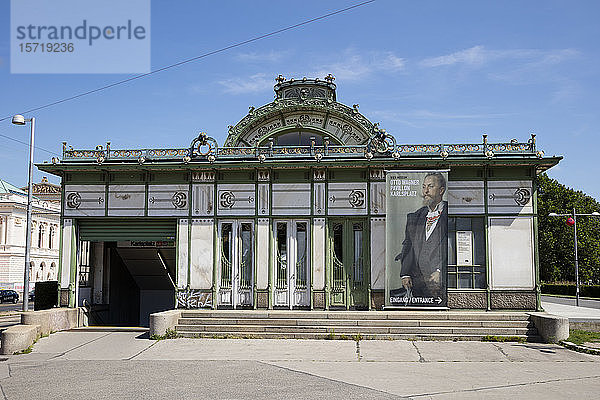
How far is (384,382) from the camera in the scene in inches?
460

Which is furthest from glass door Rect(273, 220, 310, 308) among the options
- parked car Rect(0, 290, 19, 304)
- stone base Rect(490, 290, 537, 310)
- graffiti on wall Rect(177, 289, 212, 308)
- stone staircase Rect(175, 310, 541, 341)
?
parked car Rect(0, 290, 19, 304)

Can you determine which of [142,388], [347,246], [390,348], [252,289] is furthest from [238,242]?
[142,388]

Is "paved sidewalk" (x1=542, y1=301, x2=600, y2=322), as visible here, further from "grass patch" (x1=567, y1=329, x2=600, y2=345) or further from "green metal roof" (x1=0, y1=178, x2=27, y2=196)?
"green metal roof" (x1=0, y1=178, x2=27, y2=196)

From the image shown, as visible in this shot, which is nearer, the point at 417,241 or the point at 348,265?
the point at 417,241

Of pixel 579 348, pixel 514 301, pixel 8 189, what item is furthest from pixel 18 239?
pixel 579 348

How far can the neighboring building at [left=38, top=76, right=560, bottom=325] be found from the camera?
19812mm

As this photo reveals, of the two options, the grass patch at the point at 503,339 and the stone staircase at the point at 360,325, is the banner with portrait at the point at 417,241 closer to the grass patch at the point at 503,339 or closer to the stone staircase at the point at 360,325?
the stone staircase at the point at 360,325

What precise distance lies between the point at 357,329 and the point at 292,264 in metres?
3.76

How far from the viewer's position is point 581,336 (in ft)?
56.8

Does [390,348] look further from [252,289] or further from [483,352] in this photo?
[252,289]

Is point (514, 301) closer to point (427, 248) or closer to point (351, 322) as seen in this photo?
point (427, 248)

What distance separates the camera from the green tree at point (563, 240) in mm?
59125

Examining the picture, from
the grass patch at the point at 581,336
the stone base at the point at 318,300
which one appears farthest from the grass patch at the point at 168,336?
the grass patch at the point at 581,336

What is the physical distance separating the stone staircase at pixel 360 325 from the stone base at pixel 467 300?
1195mm
